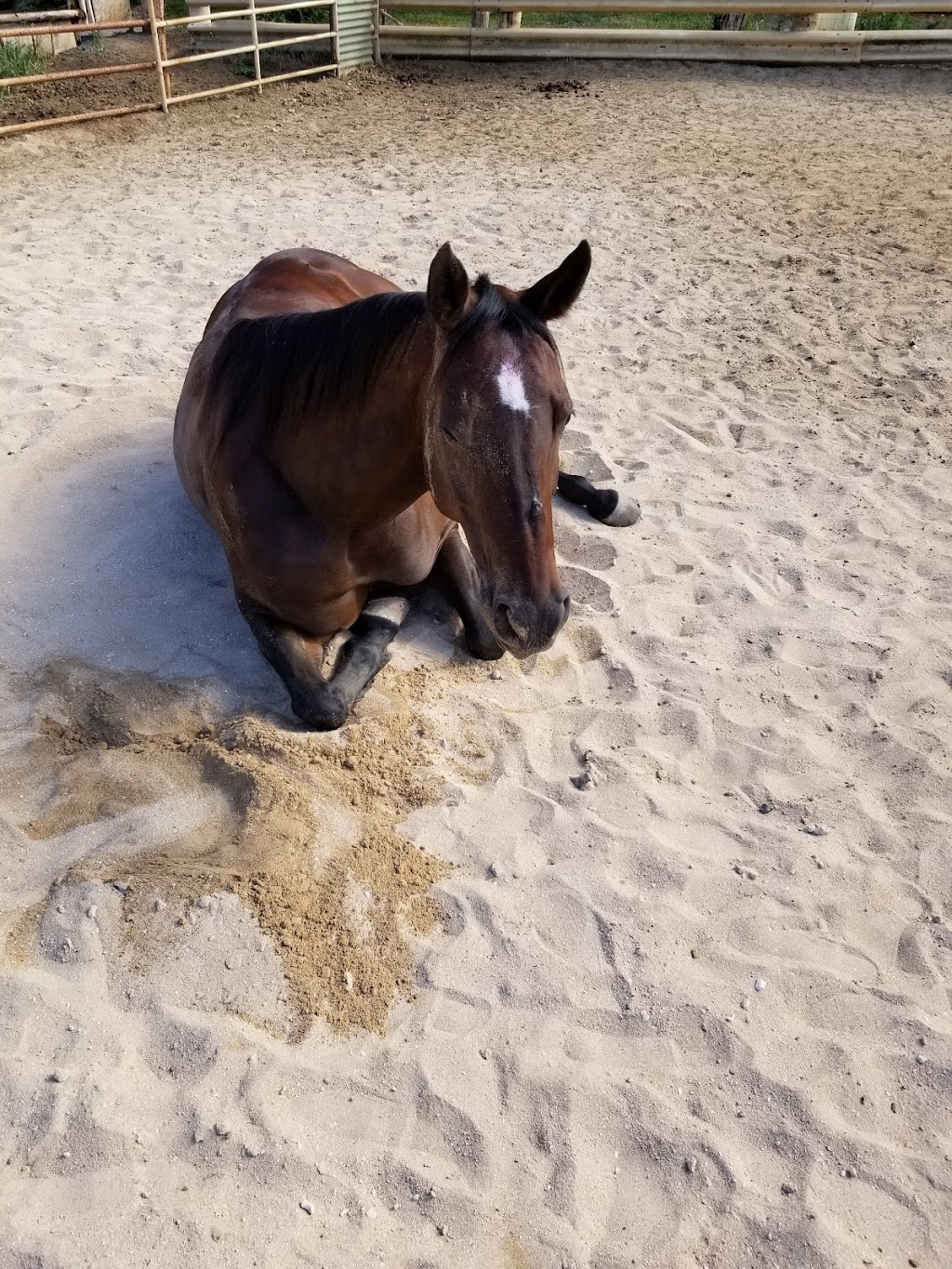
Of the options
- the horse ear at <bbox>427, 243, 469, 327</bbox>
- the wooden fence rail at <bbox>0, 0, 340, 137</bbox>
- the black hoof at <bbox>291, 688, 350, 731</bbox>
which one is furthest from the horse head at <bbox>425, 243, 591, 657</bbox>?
the wooden fence rail at <bbox>0, 0, 340, 137</bbox>

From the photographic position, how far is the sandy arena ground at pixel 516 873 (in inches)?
69.1

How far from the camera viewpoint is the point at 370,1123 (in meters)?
1.85

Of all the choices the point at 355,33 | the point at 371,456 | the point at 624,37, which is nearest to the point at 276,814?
the point at 371,456

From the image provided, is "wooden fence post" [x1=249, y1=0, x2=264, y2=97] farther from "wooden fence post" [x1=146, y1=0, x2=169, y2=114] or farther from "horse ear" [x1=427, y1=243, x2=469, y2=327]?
"horse ear" [x1=427, y1=243, x2=469, y2=327]

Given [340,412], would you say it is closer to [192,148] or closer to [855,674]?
[855,674]

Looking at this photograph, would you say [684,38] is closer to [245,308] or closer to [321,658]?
[245,308]

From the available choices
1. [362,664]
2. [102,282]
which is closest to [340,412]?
[362,664]

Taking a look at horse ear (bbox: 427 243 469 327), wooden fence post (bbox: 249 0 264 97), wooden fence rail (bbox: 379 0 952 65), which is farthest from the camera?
wooden fence rail (bbox: 379 0 952 65)

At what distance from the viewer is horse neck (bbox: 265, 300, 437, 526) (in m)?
2.18

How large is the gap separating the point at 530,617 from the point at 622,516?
78.8 inches

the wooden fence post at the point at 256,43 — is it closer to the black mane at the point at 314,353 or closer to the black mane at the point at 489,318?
the black mane at the point at 314,353

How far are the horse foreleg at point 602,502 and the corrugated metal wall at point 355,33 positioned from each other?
31.6 ft

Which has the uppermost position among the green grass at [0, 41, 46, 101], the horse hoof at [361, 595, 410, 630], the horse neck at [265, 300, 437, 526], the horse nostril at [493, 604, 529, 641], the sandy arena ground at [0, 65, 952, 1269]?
the green grass at [0, 41, 46, 101]

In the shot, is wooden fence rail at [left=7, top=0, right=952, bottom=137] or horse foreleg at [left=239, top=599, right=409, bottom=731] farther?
wooden fence rail at [left=7, top=0, right=952, bottom=137]
